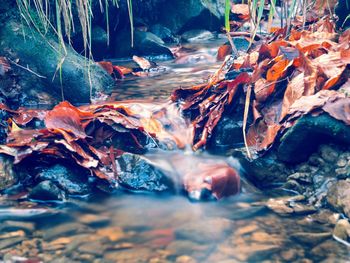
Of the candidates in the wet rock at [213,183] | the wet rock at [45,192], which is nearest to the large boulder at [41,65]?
the wet rock at [45,192]

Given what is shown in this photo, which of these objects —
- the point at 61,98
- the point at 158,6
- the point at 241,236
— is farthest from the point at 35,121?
the point at 158,6

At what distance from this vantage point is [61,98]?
3.86 m

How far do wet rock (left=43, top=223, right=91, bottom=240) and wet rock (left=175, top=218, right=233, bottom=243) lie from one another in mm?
494

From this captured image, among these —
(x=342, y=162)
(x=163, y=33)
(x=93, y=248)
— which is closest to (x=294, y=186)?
(x=342, y=162)

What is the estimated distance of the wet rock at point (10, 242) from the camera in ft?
6.24

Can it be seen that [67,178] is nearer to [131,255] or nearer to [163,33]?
[131,255]

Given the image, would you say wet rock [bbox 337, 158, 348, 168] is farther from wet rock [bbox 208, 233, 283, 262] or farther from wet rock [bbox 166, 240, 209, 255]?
wet rock [bbox 166, 240, 209, 255]

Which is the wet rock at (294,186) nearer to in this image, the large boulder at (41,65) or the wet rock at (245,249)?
the wet rock at (245,249)

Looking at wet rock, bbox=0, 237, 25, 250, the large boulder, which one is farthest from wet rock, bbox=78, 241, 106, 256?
the large boulder

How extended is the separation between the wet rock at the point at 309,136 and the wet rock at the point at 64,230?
50.5 inches

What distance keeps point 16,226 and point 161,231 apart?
0.76 metres

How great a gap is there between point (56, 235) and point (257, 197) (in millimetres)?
1151

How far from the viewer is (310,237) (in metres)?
1.92

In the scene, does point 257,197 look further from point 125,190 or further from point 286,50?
point 286,50
